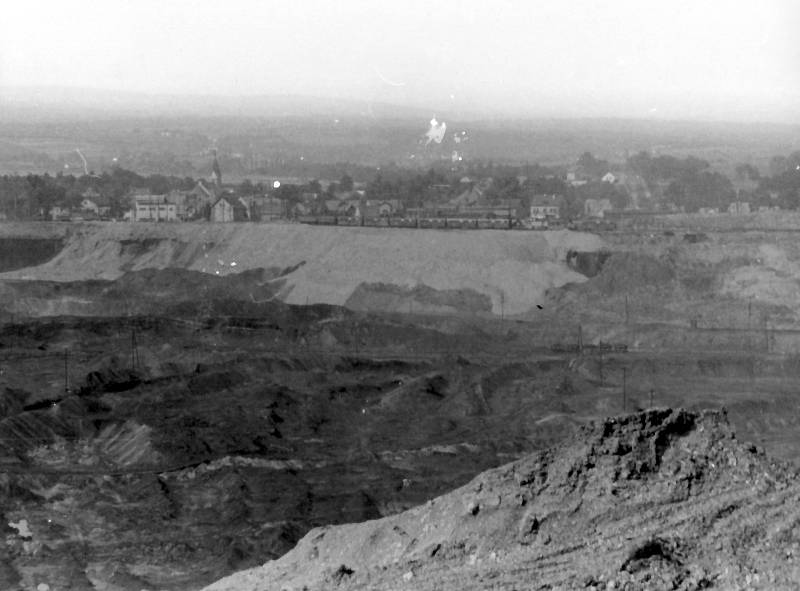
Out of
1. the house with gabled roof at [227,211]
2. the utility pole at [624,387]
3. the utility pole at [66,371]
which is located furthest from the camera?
the house with gabled roof at [227,211]

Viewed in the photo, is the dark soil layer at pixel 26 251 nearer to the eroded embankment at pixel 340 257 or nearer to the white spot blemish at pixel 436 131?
the eroded embankment at pixel 340 257

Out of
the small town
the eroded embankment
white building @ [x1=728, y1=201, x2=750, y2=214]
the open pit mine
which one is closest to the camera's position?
the open pit mine

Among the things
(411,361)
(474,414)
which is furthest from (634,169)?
(474,414)

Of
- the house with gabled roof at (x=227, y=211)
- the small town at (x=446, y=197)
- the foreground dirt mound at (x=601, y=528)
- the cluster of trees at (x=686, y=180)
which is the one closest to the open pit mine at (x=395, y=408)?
the foreground dirt mound at (x=601, y=528)

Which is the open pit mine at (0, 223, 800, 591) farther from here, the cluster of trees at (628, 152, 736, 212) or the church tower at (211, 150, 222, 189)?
the cluster of trees at (628, 152, 736, 212)

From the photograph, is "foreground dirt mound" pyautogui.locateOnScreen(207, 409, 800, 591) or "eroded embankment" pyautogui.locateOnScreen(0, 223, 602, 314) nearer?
"foreground dirt mound" pyautogui.locateOnScreen(207, 409, 800, 591)

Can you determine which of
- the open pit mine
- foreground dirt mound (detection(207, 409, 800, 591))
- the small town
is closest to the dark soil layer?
the open pit mine

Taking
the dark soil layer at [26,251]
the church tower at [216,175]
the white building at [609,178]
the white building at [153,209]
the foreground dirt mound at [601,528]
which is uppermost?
the foreground dirt mound at [601,528]
